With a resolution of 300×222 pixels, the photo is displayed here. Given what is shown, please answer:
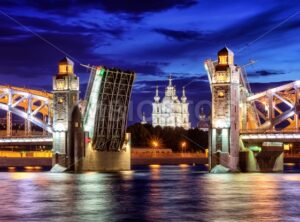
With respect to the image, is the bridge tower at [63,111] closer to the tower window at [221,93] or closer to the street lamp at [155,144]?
the tower window at [221,93]

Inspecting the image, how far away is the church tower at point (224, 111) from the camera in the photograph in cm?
9869

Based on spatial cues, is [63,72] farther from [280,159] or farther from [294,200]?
[294,200]

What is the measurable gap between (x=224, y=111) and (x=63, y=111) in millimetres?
23150

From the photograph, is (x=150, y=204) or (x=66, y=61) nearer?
(x=150, y=204)

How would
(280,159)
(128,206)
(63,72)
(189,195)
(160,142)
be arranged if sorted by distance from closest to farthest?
1. (128,206)
2. (189,195)
3. (63,72)
4. (280,159)
5. (160,142)

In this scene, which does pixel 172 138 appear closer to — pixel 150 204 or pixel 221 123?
pixel 221 123

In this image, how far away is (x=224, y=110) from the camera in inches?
3895

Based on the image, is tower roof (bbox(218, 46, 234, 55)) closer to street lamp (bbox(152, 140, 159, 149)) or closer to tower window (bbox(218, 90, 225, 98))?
tower window (bbox(218, 90, 225, 98))

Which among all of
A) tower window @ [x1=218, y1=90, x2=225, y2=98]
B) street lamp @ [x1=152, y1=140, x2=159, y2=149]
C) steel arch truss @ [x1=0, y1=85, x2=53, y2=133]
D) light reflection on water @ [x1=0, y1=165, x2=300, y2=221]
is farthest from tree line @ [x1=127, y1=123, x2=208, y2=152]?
light reflection on water @ [x1=0, y1=165, x2=300, y2=221]

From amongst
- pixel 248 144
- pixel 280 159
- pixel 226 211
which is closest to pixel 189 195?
pixel 226 211

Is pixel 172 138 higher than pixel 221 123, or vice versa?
pixel 221 123

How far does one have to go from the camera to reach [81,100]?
10525 centimetres

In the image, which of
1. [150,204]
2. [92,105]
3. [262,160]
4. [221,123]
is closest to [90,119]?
[92,105]

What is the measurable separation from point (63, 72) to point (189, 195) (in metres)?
56.0
